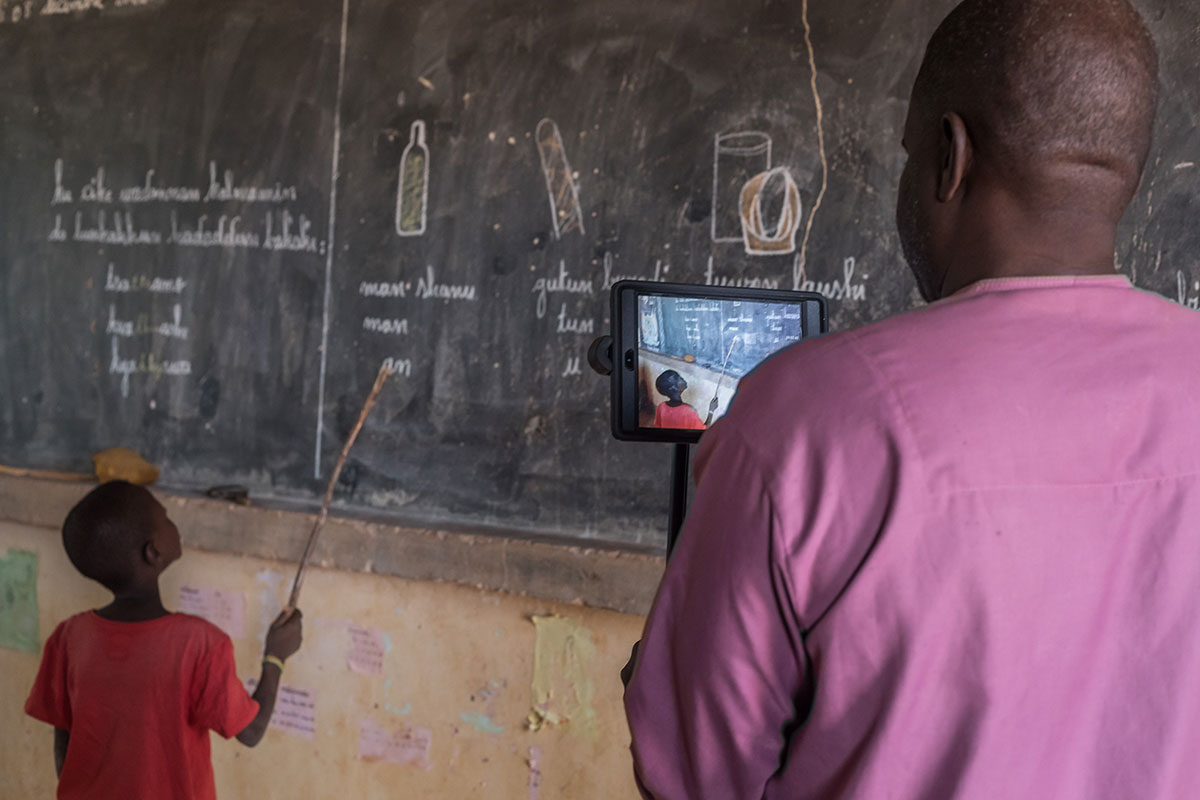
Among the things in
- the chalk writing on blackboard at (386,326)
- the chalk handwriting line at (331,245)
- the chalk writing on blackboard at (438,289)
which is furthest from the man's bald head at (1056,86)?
the chalk handwriting line at (331,245)

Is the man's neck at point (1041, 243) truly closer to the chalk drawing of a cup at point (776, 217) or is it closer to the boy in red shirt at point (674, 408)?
the boy in red shirt at point (674, 408)

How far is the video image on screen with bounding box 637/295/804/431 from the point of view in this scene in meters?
1.06

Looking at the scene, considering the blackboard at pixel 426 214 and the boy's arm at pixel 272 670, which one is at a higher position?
the blackboard at pixel 426 214

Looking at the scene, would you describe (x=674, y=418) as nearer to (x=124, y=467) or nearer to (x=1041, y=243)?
(x=1041, y=243)

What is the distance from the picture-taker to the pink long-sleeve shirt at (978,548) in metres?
0.68

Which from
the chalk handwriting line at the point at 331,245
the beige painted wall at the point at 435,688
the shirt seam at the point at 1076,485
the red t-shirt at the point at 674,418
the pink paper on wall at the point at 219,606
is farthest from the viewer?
the pink paper on wall at the point at 219,606

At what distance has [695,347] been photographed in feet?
3.52

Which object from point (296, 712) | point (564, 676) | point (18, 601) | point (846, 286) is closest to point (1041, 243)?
point (846, 286)

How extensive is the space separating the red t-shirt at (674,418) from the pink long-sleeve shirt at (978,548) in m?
0.31

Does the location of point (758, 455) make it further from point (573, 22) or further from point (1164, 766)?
point (573, 22)

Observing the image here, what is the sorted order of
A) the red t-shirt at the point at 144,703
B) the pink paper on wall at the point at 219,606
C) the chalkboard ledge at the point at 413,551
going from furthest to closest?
the pink paper on wall at the point at 219,606, the chalkboard ledge at the point at 413,551, the red t-shirt at the point at 144,703

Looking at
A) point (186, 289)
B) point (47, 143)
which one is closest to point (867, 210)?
point (186, 289)

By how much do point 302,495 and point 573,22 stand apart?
1.25 meters

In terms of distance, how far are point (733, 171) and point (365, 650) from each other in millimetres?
1354
